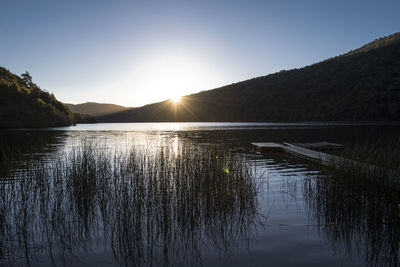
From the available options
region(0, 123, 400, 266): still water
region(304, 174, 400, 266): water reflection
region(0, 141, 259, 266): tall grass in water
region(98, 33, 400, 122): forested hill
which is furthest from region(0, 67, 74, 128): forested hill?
region(304, 174, 400, 266): water reflection

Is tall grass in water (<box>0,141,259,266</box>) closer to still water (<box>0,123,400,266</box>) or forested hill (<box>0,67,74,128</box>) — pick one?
still water (<box>0,123,400,266</box>)

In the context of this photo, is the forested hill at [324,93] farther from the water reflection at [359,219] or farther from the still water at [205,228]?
the still water at [205,228]

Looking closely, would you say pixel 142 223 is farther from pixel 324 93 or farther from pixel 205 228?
pixel 324 93

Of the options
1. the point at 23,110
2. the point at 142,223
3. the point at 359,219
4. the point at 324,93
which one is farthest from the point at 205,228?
the point at 324,93

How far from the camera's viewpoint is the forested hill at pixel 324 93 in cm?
5525

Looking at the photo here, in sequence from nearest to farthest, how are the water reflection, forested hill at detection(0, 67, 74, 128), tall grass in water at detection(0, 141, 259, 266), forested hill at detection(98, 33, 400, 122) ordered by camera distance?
the water reflection, tall grass in water at detection(0, 141, 259, 266), forested hill at detection(0, 67, 74, 128), forested hill at detection(98, 33, 400, 122)

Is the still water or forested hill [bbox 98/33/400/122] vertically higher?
forested hill [bbox 98/33/400/122]

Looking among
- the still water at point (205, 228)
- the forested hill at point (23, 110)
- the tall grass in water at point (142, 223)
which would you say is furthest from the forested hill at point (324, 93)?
the tall grass in water at point (142, 223)

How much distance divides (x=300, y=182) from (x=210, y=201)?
4319 millimetres

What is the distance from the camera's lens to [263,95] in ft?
255

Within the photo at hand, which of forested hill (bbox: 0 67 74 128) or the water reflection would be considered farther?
forested hill (bbox: 0 67 74 128)

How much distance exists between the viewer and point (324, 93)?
64.6 meters

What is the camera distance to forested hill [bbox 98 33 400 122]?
181 feet

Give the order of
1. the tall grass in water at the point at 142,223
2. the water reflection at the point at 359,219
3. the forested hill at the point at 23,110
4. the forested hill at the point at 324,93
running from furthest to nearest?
1. the forested hill at the point at 324,93
2. the forested hill at the point at 23,110
3. the tall grass in water at the point at 142,223
4. the water reflection at the point at 359,219
